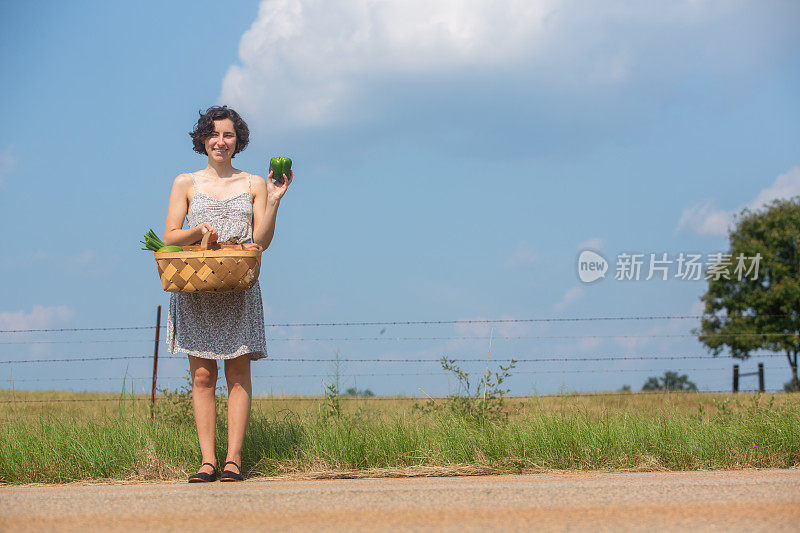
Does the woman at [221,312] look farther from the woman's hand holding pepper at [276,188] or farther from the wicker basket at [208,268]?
the wicker basket at [208,268]

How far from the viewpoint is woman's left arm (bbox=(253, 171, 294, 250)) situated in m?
4.79

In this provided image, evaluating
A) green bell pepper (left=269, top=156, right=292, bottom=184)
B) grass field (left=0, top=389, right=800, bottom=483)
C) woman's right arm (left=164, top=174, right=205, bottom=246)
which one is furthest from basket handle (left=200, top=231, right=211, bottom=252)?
grass field (left=0, top=389, right=800, bottom=483)

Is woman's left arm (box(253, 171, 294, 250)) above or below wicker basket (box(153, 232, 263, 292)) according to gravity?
above

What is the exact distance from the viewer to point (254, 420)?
5.81 metres

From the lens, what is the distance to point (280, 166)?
481 centimetres

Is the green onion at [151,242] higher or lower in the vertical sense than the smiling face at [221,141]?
lower

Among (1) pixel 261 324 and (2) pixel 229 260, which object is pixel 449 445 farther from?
(2) pixel 229 260

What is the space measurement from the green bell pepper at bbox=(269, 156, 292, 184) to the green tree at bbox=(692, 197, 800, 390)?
2781 cm

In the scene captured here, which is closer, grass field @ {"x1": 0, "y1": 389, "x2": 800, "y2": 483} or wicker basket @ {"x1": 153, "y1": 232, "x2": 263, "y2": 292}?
wicker basket @ {"x1": 153, "y1": 232, "x2": 263, "y2": 292}

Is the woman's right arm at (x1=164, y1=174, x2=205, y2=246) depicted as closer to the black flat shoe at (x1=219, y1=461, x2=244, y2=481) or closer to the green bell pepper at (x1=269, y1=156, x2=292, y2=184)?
the green bell pepper at (x1=269, y1=156, x2=292, y2=184)

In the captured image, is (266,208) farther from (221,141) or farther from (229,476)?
(229,476)

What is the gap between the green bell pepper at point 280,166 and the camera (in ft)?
15.8

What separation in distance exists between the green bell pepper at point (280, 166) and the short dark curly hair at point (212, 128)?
1.29ft

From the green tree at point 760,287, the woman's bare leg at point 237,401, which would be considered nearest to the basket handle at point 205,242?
the woman's bare leg at point 237,401
